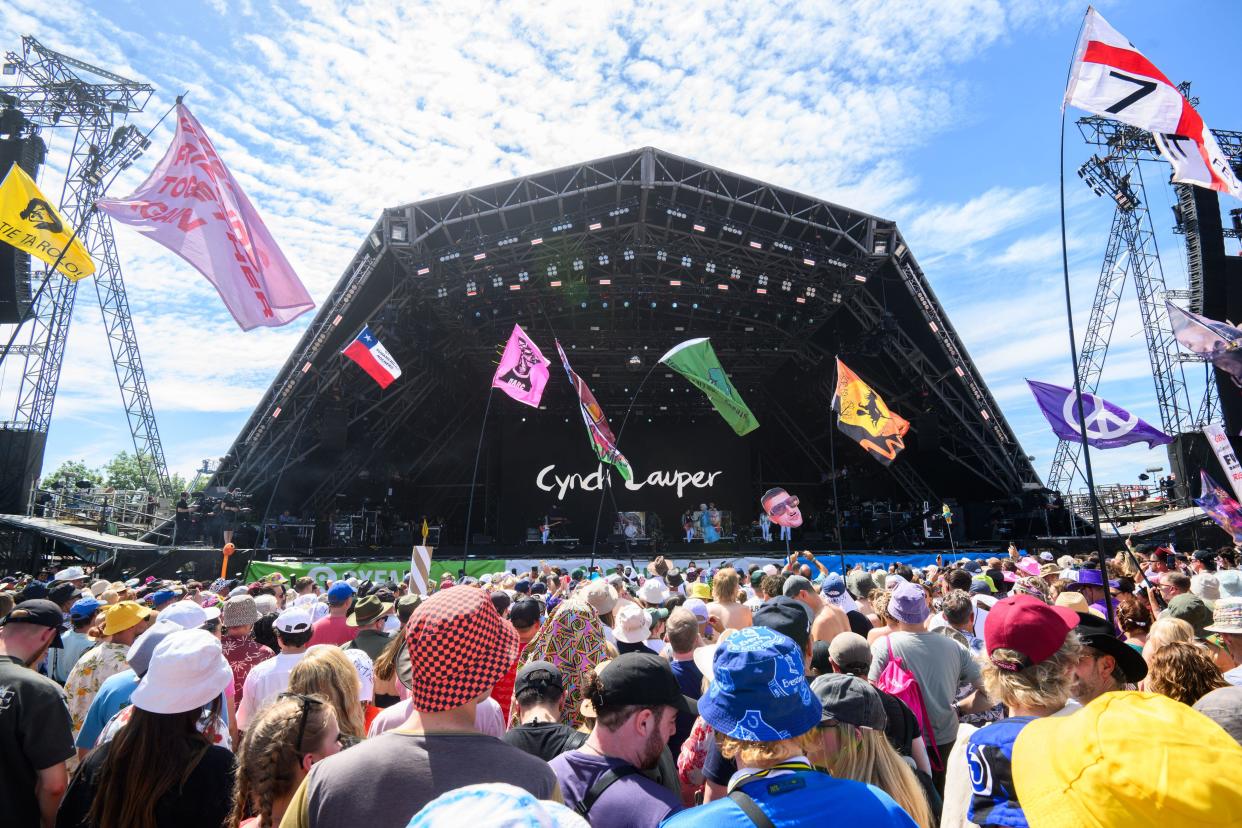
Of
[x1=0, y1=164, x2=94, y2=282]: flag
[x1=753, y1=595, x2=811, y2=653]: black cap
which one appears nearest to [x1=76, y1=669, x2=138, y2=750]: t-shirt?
[x1=753, y1=595, x2=811, y2=653]: black cap

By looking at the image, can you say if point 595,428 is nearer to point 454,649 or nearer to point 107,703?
point 107,703

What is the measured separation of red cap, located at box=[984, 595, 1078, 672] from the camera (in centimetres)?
223

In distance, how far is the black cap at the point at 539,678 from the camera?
2.89 metres

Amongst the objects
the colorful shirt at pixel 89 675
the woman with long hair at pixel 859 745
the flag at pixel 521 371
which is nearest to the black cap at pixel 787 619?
the woman with long hair at pixel 859 745

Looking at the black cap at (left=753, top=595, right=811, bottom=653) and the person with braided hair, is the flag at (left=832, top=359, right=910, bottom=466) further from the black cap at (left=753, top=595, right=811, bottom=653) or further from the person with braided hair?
the person with braided hair

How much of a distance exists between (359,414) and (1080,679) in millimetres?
20735

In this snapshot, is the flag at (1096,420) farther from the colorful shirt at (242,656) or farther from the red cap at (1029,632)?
the colorful shirt at (242,656)

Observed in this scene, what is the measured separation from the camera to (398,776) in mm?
1715

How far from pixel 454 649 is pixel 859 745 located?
1432 mm

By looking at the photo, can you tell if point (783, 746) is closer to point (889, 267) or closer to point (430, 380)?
point (889, 267)

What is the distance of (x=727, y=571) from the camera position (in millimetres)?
5484

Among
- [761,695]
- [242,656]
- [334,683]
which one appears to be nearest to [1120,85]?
[761,695]

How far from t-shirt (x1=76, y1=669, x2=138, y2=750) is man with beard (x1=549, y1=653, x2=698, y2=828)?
2.51 metres

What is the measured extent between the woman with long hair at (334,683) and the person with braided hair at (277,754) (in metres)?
0.59
